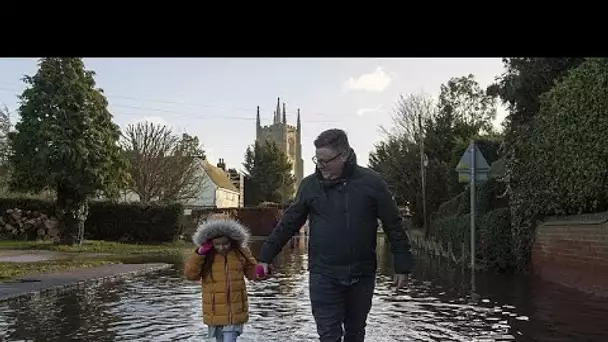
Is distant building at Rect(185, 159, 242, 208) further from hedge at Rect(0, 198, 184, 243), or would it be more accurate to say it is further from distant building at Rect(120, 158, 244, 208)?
hedge at Rect(0, 198, 184, 243)

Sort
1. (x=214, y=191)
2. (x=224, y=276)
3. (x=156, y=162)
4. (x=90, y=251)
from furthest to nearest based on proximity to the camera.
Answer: (x=214, y=191) → (x=156, y=162) → (x=90, y=251) → (x=224, y=276)

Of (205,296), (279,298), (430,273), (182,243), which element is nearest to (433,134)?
(182,243)

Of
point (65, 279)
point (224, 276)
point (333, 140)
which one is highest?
point (333, 140)

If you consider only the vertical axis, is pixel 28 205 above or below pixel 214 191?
below

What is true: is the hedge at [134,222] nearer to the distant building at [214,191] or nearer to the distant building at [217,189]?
the distant building at [217,189]

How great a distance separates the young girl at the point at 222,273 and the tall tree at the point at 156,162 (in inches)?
1552

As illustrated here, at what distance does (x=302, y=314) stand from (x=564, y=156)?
708cm

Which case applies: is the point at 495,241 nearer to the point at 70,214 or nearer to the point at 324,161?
the point at 324,161

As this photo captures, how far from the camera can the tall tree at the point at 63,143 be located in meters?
28.7

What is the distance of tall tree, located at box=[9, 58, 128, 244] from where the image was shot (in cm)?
2873

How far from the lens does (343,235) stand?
532 cm

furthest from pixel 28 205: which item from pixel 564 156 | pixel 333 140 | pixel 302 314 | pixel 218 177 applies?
pixel 218 177
